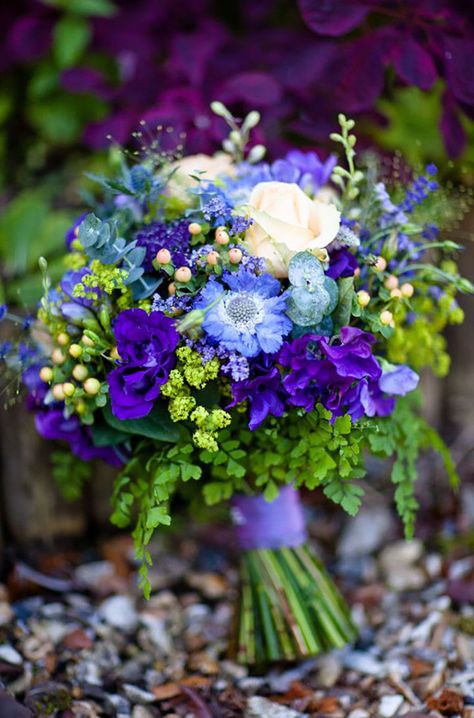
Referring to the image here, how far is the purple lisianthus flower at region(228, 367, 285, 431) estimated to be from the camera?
1.27 m

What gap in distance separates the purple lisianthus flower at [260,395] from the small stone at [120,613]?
Answer: 0.81 meters

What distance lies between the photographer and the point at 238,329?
1.22m

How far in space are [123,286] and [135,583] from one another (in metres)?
1.02

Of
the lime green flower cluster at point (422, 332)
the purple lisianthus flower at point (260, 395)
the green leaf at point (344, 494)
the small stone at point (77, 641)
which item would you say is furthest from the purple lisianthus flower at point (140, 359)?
the small stone at point (77, 641)

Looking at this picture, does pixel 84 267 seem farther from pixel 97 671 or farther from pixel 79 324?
pixel 97 671

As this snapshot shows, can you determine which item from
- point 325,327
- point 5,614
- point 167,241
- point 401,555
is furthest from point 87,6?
point 401,555

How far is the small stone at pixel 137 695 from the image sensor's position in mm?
1551

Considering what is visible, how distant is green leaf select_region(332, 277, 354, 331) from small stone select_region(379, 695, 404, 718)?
2.59 ft

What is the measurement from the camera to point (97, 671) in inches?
64.5

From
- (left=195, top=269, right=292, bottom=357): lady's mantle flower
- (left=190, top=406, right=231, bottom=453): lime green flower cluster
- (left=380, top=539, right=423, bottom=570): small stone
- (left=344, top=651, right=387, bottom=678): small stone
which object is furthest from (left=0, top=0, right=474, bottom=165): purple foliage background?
(left=344, top=651, right=387, bottom=678): small stone

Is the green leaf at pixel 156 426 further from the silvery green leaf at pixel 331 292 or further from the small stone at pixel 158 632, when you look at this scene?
the small stone at pixel 158 632

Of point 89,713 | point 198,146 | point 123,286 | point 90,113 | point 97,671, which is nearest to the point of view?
point 123,286

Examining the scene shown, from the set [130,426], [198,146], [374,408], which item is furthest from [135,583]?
[198,146]

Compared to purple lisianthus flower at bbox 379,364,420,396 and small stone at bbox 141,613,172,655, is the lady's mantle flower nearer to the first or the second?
purple lisianthus flower at bbox 379,364,420,396
